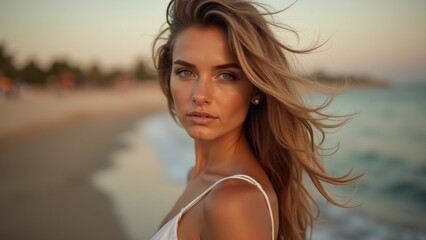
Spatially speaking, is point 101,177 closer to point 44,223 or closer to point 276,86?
point 44,223

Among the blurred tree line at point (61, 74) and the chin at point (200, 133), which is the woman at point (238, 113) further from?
the blurred tree line at point (61, 74)

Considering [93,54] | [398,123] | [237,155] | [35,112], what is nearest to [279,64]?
[237,155]

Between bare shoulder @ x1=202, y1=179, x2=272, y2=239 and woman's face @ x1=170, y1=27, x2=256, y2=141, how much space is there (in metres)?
0.33

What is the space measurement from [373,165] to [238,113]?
11.5m

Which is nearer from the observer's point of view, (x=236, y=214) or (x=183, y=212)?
(x=236, y=214)

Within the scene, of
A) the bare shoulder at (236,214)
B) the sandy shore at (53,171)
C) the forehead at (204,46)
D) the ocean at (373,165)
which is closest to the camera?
the bare shoulder at (236,214)

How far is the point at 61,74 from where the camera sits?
2539cm

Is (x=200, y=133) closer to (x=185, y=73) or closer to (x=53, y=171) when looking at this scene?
(x=185, y=73)

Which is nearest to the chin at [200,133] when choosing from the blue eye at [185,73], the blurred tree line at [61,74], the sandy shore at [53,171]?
the blue eye at [185,73]

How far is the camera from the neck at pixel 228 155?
175 centimetres

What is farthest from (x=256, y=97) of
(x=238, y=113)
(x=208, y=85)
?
(x=208, y=85)

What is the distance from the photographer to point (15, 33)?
20.5m

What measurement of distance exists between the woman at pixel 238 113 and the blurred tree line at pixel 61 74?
20399 millimetres

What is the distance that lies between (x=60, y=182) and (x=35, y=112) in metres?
8.94
